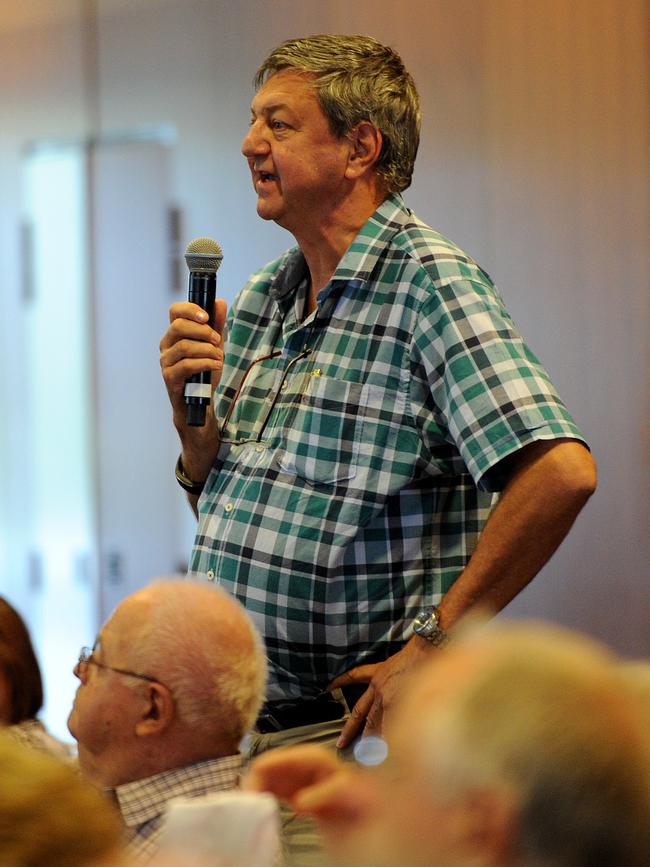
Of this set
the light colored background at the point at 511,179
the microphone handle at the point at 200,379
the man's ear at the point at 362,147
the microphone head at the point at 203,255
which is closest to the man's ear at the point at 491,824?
the microphone handle at the point at 200,379

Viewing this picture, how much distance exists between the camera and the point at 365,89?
7.47ft

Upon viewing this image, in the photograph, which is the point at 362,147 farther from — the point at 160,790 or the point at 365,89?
the point at 160,790

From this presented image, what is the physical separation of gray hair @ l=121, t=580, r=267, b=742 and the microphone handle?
1.82ft

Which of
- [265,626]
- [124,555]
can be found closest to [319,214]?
[265,626]

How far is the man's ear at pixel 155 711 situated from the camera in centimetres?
161

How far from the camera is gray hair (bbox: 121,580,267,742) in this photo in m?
1.61

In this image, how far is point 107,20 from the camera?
4059 mm

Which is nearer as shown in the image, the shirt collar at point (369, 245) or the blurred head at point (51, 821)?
the blurred head at point (51, 821)

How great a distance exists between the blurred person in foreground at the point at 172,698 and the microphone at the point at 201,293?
554 mm

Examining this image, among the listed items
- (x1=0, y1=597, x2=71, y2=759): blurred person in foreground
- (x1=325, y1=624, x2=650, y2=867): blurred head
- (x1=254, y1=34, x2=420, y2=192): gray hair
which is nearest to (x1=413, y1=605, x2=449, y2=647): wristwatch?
(x1=0, y1=597, x2=71, y2=759): blurred person in foreground

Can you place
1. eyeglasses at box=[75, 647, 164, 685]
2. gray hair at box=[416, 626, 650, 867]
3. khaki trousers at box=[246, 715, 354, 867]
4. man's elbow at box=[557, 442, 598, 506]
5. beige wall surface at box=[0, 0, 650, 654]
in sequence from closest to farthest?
1. gray hair at box=[416, 626, 650, 867]
2. khaki trousers at box=[246, 715, 354, 867]
3. eyeglasses at box=[75, 647, 164, 685]
4. man's elbow at box=[557, 442, 598, 506]
5. beige wall surface at box=[0, 0, 650, 654]

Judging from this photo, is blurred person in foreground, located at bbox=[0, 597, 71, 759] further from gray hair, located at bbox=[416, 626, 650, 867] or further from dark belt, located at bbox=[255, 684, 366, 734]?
gray hair, located at bbox=[416, 626, 650, 867]

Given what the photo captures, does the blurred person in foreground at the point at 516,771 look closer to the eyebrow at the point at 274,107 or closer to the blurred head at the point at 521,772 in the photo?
the blurred head at the point at 521,772

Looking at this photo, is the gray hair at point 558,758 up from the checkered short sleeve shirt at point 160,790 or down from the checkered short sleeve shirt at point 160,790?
up
